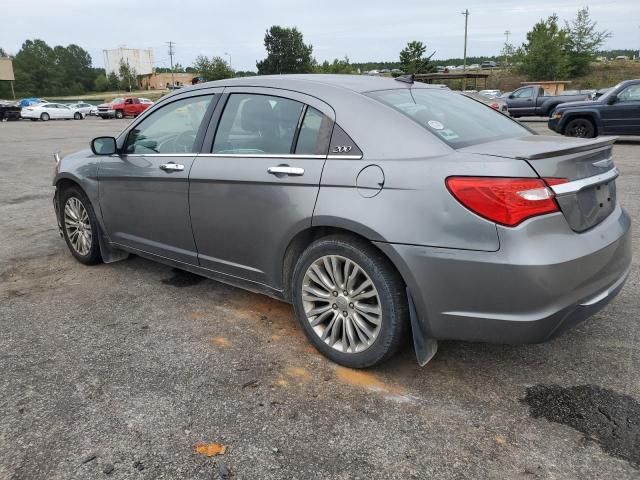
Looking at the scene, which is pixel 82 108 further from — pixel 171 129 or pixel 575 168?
pixel 575 168

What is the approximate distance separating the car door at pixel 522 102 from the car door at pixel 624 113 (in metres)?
11.0

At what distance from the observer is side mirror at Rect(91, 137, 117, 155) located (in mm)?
4324

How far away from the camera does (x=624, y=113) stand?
13.1 m

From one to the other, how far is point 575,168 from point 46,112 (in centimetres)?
4444

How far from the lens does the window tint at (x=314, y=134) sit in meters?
3.02

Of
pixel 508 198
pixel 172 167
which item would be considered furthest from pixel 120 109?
pixel 508 198

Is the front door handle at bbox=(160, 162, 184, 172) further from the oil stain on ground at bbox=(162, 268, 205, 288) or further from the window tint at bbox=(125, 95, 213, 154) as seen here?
the oil stain on ground at bbox=(162, 268, 205, 288)

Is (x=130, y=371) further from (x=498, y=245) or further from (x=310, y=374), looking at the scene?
(x=498, y=245)

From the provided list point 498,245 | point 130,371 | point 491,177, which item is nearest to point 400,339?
point 498,245

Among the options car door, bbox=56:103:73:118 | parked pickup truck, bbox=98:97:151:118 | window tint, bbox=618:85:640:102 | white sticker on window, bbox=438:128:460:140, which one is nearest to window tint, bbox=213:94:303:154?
white sticker on window, bbox=438:128:460:140

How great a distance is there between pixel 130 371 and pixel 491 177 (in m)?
2.24

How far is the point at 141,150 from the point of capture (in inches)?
166

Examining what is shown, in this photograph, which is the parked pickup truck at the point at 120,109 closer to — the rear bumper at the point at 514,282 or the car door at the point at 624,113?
the car door at the point at 624,113

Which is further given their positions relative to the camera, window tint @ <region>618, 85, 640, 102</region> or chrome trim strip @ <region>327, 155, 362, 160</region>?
window tint @ <region>618, 85, 640, 102</region>
